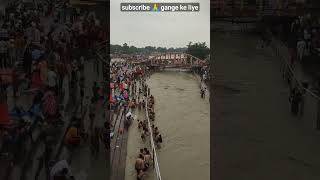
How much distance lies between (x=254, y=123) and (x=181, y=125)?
1.39 metres

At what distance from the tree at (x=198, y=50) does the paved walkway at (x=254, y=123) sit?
0.50 feet

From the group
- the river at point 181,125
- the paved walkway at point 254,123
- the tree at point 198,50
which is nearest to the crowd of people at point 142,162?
the river at point 181,125

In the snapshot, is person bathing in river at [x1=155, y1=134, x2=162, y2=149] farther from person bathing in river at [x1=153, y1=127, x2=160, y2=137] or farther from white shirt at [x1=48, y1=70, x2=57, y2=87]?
white shirt at [x1=48, y1=70, x2=57, y2=87]

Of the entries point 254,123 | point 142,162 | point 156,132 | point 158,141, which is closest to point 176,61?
point 156,132

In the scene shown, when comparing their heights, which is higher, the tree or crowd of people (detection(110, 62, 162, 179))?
the tree

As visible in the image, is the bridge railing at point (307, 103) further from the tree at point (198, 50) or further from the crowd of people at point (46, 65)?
the crowd of people at point (46, 65)

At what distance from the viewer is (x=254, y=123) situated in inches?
233

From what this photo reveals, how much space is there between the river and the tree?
52cm

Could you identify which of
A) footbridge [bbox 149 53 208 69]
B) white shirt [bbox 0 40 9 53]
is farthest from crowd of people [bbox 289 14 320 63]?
white shirt [bbox 0 40 9 53]

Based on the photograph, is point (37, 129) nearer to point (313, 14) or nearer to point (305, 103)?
point (305, 103)

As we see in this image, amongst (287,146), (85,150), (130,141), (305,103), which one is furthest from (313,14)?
(85,150)

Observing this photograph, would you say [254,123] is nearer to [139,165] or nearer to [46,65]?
[139,165]

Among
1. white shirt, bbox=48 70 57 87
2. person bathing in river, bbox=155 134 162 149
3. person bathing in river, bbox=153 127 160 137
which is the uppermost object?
white shirt, bbox=48 70 57 87

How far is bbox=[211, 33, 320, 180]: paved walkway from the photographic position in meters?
5.34
